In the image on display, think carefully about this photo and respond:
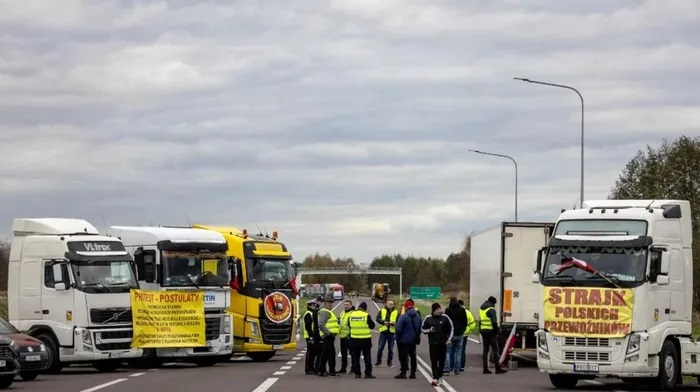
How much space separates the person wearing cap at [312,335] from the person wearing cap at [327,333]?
182 millimetres

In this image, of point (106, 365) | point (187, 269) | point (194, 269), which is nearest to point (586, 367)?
point (194, 269)

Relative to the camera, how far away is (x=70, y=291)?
31.0 meters

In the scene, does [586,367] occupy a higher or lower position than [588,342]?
lower

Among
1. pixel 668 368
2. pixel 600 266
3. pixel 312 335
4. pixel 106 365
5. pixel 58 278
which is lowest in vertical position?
pixel 106 365

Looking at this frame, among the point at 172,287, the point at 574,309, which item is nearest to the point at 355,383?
the point at 574,309

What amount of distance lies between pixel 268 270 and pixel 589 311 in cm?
1384

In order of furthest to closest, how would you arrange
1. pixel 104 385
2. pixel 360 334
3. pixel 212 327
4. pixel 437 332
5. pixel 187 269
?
1. pixel 212 327
2. pixel 187 269
3. pixel 360 334
4. pixel 437 332
5. pixel 104 385

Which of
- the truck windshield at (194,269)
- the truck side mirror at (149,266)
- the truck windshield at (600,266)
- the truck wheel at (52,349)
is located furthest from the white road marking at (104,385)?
the truck windshield at (600,266)

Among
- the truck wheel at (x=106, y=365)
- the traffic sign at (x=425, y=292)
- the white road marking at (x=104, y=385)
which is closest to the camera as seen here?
the white road marking at (x=104, y=385)

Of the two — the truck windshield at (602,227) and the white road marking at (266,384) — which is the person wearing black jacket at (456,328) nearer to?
the white road marking at (266,384)

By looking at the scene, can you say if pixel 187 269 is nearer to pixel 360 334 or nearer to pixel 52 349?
pixel 52 349

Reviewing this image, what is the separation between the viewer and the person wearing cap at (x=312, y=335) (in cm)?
3100

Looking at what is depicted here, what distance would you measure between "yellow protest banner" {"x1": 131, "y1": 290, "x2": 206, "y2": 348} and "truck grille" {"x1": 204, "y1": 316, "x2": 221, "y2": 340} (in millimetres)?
385

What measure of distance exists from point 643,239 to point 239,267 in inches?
578
